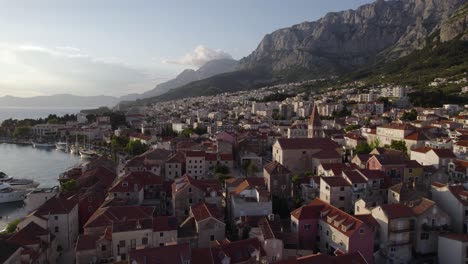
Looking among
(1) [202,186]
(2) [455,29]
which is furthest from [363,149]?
(2) [455,29]

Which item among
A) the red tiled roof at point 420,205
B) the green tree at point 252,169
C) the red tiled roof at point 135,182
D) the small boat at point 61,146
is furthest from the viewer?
the small boat at point 61,146

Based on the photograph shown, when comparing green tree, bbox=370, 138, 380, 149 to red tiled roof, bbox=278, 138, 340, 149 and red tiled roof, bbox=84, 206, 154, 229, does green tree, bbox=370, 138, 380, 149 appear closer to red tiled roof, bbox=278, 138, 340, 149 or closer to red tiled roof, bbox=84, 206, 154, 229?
red tiled roof, bbox=278, 138, 340, 149

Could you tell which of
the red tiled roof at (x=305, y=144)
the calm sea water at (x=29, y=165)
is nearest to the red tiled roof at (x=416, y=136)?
the red tiled roof at (x=305, y=144)

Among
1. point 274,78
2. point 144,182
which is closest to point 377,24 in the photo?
point 274,78

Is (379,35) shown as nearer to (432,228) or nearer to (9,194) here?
(432,228)

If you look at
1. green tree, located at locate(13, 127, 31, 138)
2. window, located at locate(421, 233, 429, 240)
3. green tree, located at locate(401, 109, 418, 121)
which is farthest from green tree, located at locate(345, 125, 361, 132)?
green tree, located at locate(13, 127, 31, 138)

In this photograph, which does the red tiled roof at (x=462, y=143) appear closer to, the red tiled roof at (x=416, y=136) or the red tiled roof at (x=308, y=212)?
the red tiled roof at (x=416, y=136)
